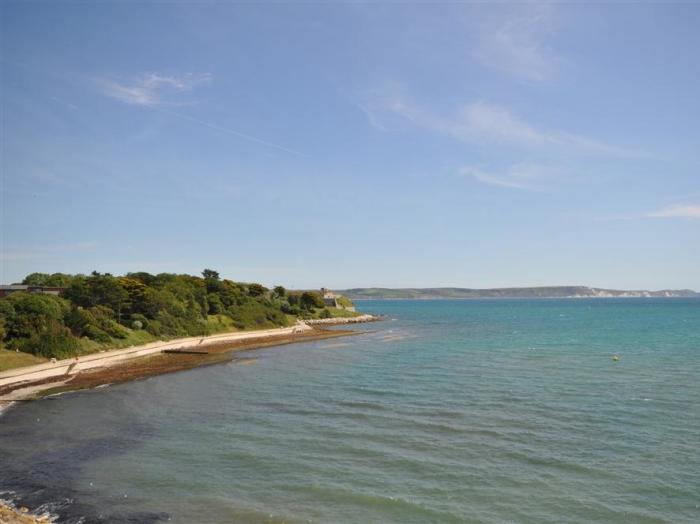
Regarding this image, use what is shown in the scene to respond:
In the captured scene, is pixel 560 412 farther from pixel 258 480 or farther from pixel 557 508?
pixel 258 480

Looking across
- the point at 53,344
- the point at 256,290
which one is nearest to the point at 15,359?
the point at 53,344

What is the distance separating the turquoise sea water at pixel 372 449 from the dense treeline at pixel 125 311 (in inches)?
517

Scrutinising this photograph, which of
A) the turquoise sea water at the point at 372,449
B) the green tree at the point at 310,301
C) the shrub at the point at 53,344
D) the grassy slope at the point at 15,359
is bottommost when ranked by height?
the turquoise sea water at the point at 372,449

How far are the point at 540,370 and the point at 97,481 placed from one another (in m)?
32.4

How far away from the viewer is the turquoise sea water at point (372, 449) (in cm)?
1616

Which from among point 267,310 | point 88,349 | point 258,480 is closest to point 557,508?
point 258,480

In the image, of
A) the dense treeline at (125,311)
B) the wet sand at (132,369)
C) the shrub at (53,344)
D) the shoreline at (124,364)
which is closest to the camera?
the wet sand at (132,369)

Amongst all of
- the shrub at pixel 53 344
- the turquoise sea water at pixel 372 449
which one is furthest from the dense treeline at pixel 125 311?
the turquoise sea water at pixel 372 449

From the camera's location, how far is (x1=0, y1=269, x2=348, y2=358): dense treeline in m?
45.7

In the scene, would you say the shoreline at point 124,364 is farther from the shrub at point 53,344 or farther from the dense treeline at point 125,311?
the dense treeline at point 125,311

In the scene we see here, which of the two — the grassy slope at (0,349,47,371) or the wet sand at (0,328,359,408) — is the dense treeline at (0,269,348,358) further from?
the wet sand at (0,328,359,408)

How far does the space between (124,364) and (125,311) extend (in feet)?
71.6

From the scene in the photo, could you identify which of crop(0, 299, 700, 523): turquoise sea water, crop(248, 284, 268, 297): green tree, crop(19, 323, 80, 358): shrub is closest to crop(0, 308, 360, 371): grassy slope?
crop(19, 323, 80, 358): shrub

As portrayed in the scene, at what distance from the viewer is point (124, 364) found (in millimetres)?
47812
